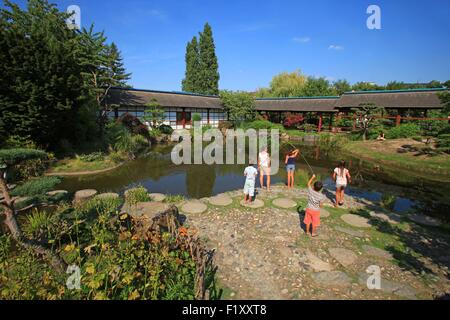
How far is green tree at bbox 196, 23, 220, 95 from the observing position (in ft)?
120

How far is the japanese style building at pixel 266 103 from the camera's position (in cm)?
2058

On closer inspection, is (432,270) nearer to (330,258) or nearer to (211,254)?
(330,258)

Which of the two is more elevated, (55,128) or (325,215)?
(55,128)

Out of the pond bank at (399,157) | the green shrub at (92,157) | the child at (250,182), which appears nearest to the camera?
the child at (250,182)

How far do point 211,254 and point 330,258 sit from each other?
241cm

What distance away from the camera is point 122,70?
57.4 feet

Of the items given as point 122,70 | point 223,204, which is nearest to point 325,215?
point 223,204

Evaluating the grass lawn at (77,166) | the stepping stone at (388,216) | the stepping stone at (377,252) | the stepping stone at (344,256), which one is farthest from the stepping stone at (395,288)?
the grass lawn at (77,166)

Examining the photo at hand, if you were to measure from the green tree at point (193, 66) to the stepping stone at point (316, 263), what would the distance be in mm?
36088

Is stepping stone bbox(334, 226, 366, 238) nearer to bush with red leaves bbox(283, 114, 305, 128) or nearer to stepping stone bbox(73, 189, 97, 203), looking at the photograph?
stepping stone bbox(73, 189, 97, 203)

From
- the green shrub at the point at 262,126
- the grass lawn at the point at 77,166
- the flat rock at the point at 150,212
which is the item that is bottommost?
the flat rock at the point at 150,212

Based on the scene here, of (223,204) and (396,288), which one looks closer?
(396,288)

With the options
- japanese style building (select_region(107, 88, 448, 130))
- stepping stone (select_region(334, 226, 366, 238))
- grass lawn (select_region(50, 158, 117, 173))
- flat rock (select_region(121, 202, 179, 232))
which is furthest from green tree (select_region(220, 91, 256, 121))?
flat rock (select_region(121, 202, 179, 232))

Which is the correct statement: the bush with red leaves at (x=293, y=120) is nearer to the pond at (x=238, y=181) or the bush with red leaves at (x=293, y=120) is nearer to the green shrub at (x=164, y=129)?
the pond at (x=238, y=181)
